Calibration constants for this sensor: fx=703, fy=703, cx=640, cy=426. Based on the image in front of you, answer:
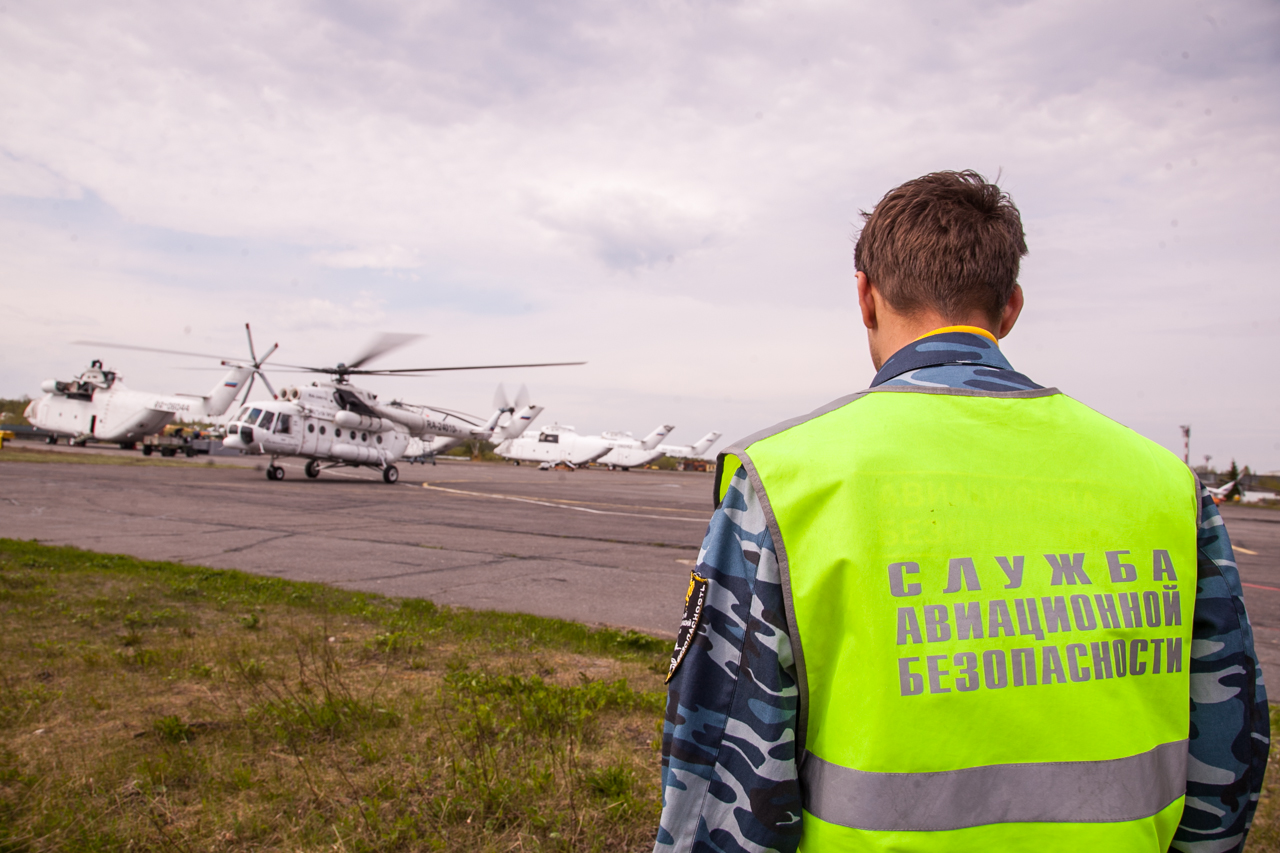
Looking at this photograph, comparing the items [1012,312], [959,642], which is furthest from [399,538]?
[959,642]

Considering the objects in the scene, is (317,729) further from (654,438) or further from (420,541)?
(654,438)

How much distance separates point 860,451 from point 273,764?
10.8ft

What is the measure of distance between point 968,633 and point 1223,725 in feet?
2.06

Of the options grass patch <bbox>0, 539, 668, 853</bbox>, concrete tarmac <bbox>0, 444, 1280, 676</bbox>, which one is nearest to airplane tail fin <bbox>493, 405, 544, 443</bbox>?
concrete tarmac <bbox>0, 444, 1280, 676</bbox>

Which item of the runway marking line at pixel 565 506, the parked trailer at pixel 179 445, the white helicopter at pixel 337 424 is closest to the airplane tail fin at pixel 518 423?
the white helicopter at pixel 337 424

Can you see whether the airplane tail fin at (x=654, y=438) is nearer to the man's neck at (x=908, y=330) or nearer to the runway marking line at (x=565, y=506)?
the runway marking line at (x=565, y=506)

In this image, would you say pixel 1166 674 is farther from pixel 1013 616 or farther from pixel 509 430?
pixel 509 430

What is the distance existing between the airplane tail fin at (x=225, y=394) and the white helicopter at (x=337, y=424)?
13286 mm

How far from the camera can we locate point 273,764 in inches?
128

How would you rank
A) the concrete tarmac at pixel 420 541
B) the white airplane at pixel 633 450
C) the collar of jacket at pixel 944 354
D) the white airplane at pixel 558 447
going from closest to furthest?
1. the collar of jacket at pixel 944 354
2. the concrete tarmac at pixel 420 541
3. the white airplane at pixel 558 447
4. the white airplane at pixel 633 450

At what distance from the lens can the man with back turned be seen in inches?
43.0

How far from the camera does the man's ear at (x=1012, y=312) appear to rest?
1.52m

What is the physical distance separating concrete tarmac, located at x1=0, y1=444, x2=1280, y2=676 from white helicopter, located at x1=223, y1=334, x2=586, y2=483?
330cm

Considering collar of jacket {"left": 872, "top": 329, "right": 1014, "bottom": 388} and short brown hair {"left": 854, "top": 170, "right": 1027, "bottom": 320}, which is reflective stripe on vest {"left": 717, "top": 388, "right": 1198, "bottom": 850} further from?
short brown hair {"left": 854, "top": 170, "right": 1027, "bottom": 320}
